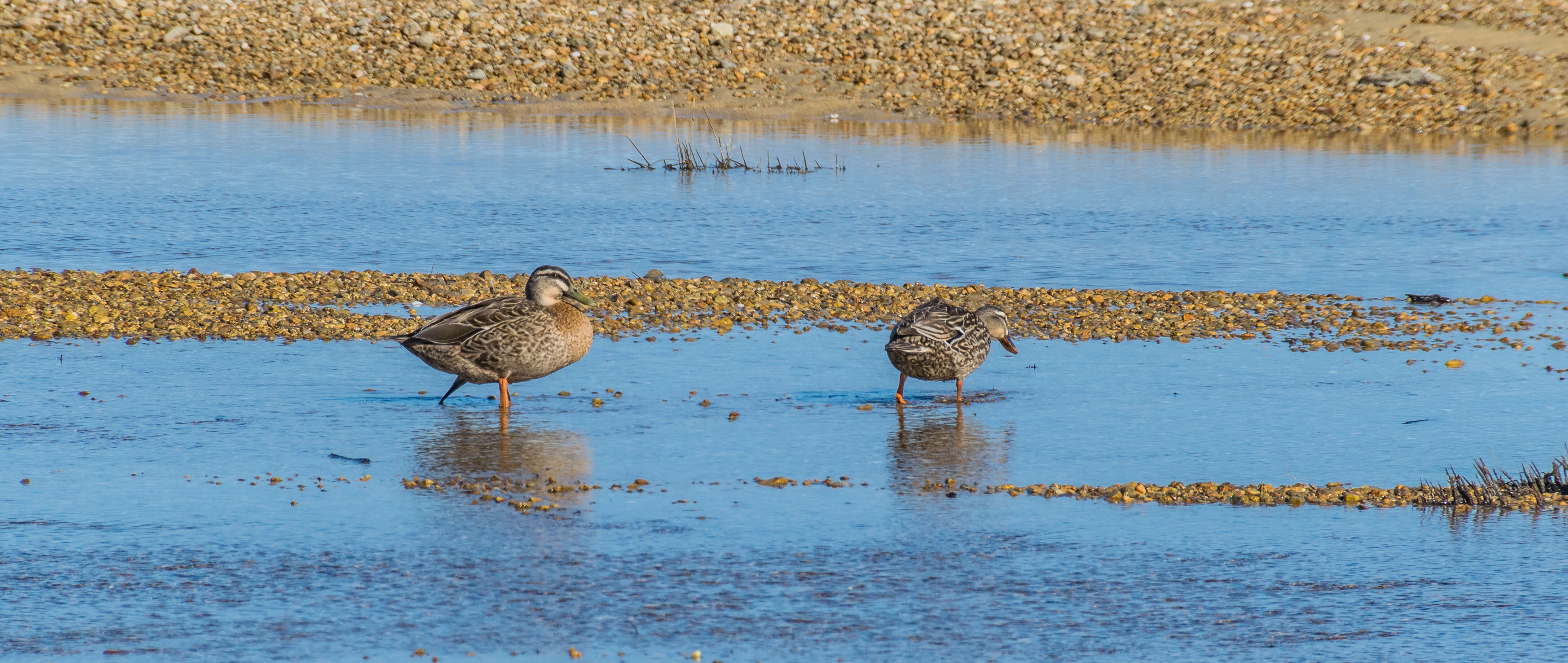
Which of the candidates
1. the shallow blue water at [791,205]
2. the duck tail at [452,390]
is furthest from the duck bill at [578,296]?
the shallow blue water at [791,205]

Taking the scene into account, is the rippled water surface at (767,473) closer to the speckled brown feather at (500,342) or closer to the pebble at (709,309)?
the speckled brown feather at (500,342)

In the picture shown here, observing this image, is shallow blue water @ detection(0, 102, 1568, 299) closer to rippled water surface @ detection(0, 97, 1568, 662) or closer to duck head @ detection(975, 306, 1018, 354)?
rippled water surface @ detection(0, 97, 1568, 662)

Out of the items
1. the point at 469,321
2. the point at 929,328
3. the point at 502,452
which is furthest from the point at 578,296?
the point at 929,328

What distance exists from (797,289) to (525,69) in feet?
71.6

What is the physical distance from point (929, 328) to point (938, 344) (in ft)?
0.39

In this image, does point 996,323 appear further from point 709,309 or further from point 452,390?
point 452,390

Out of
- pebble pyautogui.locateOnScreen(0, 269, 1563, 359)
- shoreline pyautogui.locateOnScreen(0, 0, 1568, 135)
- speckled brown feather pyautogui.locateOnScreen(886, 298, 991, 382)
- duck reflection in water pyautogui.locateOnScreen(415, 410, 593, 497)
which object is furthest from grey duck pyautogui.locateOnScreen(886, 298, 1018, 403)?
shoreline pyautogui.locateOnScreen(0, 0, 1568, 135)

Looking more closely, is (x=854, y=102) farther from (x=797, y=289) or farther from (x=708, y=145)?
(x=797, y=289)

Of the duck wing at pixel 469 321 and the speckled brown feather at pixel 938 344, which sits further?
the speckled brown feather at pixel 938 344

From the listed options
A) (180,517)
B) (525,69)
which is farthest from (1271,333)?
(525,69)

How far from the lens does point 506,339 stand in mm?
10414

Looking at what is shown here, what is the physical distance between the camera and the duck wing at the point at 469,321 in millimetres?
10562

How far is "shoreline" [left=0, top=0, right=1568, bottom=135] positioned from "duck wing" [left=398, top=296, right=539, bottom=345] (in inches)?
913

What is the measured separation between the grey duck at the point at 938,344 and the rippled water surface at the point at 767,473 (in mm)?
287
